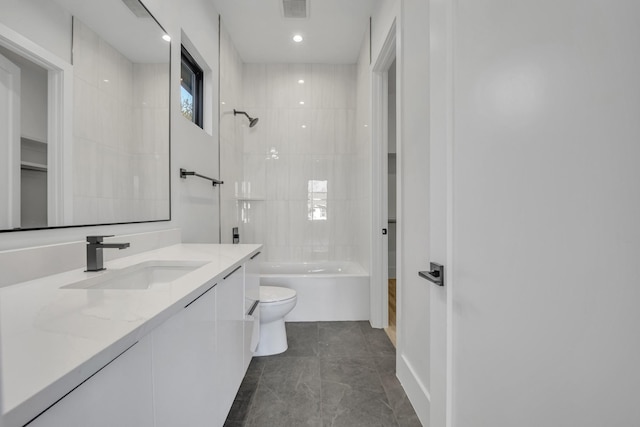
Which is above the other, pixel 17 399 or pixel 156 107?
pixel 156 107

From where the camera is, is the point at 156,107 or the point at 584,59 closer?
the point at 584,59

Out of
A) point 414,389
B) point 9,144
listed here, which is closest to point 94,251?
point 9,144

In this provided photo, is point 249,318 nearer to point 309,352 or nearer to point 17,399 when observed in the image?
point 309,352

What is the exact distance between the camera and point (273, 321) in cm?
212

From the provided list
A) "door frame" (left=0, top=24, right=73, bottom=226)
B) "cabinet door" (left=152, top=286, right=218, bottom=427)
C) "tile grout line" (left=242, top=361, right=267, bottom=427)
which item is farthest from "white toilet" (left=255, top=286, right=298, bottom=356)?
"door frame" (left=0, top=24, right=73, bottom=226)

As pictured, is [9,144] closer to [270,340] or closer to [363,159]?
[270,340]

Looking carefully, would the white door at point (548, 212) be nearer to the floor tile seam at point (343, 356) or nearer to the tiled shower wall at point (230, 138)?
the floor tile seam at point (343, 356)

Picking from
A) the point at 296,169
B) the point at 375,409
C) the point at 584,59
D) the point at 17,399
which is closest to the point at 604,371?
the point at 584,59

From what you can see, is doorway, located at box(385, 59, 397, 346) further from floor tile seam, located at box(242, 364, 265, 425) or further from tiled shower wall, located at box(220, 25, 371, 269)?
floor tile seam, located at box(242, 364, 265, 425)

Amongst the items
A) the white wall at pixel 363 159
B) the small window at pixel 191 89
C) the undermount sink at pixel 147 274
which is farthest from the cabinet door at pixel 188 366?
the white wall at pixel 363 159

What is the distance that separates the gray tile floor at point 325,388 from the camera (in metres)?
1.45

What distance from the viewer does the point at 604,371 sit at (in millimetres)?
410

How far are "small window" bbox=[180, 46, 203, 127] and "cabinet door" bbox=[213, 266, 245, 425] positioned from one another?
137cm

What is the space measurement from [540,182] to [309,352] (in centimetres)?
197
